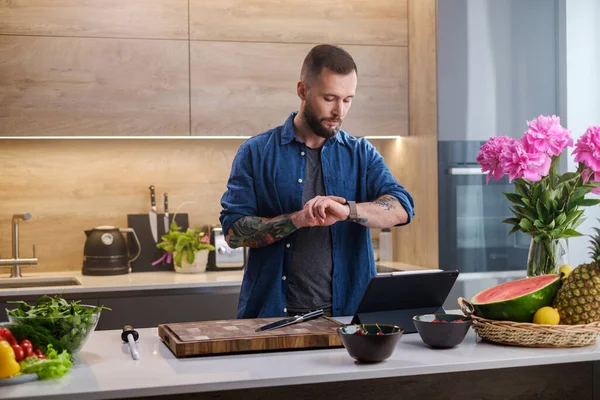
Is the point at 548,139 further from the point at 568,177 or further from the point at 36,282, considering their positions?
the point at 36,282

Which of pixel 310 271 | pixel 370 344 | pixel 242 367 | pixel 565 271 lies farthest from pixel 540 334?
pixel 310 271

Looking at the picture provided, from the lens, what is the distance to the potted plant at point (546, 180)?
7.36ft

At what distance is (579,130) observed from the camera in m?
4.24

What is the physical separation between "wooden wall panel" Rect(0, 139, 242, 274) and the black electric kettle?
237 millimetres

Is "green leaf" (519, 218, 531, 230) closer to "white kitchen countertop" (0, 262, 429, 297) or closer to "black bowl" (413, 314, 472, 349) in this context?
"black bowl" (413, 314, 472, 349)

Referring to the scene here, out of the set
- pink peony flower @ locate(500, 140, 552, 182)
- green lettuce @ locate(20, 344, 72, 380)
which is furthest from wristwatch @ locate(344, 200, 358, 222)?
green lettuce @ locate(20, 344, 72, 380)

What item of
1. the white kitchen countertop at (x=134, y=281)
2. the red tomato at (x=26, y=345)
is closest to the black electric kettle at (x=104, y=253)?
the white kitchen countertop at (x=134, y=281)

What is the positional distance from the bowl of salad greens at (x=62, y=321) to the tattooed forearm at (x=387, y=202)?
3.46 feet

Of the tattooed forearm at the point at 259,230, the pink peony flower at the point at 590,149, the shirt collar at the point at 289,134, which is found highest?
the shirt collar at the point at 289,134

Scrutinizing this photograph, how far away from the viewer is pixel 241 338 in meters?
2.00

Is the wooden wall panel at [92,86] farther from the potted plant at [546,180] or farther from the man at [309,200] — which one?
the potted plant at [546,180]

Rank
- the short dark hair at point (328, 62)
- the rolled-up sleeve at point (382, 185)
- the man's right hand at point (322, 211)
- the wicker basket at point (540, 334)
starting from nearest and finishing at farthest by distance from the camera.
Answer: the wicker basket at point (540, 334)
the man's right hand at point (322, 211)
the short dark hair at point (328, 62)
the rolled-up sleeve at point (382, 185)

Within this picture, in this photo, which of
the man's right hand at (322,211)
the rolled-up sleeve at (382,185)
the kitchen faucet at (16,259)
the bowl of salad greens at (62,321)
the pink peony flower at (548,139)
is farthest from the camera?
the kitchen faucet at (16,259)

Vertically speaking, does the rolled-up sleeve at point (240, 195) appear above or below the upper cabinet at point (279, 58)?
below
